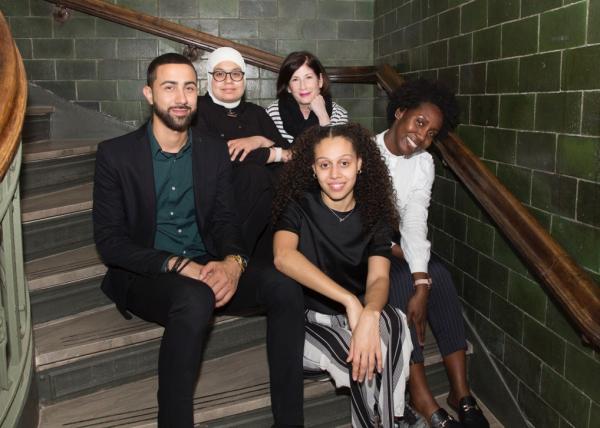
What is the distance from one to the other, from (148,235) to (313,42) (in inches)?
90.7

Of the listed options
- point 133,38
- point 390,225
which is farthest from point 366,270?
point 133,38

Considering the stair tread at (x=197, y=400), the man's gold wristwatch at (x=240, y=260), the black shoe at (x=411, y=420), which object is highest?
the man's gold wristwatch at (x=240, y=260)

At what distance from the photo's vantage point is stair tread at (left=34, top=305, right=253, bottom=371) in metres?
2.04

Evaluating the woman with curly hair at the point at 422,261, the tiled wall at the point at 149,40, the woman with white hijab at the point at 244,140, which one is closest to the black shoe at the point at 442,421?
the woman with curly hair at the point at 422,261

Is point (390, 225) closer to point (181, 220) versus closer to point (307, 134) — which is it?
point (307, 134)

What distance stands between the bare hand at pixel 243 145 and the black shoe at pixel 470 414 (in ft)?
4.28

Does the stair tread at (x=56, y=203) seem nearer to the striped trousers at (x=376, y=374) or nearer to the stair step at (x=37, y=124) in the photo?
the stair step at (x=37, y=124)

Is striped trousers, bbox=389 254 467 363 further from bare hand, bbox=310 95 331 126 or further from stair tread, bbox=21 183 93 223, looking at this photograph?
stair tread, bbox=21 183 93 223

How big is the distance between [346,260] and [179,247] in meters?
0.62

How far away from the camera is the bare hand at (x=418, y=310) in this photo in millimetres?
2291

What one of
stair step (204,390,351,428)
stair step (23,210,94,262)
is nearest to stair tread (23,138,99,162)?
stair step (23,210,94,262)

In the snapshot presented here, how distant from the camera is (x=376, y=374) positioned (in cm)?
193

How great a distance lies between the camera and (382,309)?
2.00m

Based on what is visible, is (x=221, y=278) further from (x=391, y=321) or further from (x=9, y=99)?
(x=9, y=99)
